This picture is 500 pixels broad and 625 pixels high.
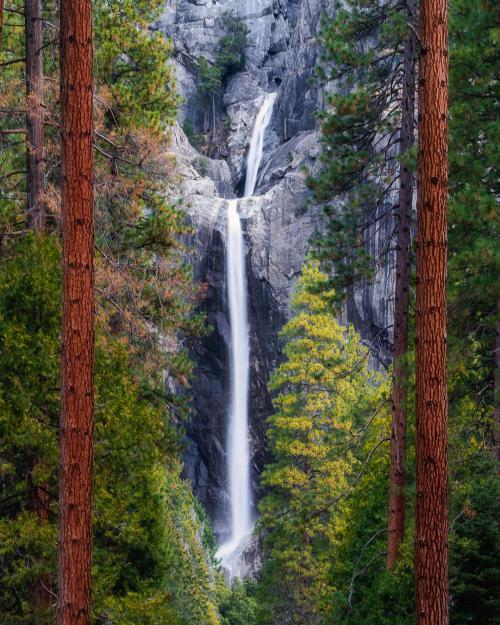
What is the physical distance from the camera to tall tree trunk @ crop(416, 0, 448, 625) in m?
5.20

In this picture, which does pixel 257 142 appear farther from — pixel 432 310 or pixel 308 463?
pixel 432 310

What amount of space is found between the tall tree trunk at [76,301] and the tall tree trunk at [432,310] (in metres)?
2.26

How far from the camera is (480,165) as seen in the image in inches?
394

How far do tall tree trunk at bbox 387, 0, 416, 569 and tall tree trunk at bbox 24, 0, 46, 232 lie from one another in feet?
15.3

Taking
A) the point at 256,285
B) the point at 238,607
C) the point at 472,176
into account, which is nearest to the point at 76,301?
the point at 472,176

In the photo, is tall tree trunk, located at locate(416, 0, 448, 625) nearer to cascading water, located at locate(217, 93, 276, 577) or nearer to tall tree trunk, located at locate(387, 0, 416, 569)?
tall tree trunk, located at locate(387, 0, 416, 569)

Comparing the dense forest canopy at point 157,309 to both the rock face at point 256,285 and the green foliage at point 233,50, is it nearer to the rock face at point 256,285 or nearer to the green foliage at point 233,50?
the rock face at point 256,285

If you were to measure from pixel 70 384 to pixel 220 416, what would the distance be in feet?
91.8

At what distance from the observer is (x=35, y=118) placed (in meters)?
9.20

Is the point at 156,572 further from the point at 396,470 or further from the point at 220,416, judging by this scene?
the point at 220,416

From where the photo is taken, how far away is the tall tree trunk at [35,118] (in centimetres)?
919

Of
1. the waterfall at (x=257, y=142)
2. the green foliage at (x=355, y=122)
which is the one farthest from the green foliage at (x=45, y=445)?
the waterfall at (x=257, y=142)

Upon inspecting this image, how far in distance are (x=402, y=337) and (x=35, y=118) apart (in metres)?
5.58

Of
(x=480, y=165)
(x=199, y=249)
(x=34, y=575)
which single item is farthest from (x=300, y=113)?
(x=34, y=575)
